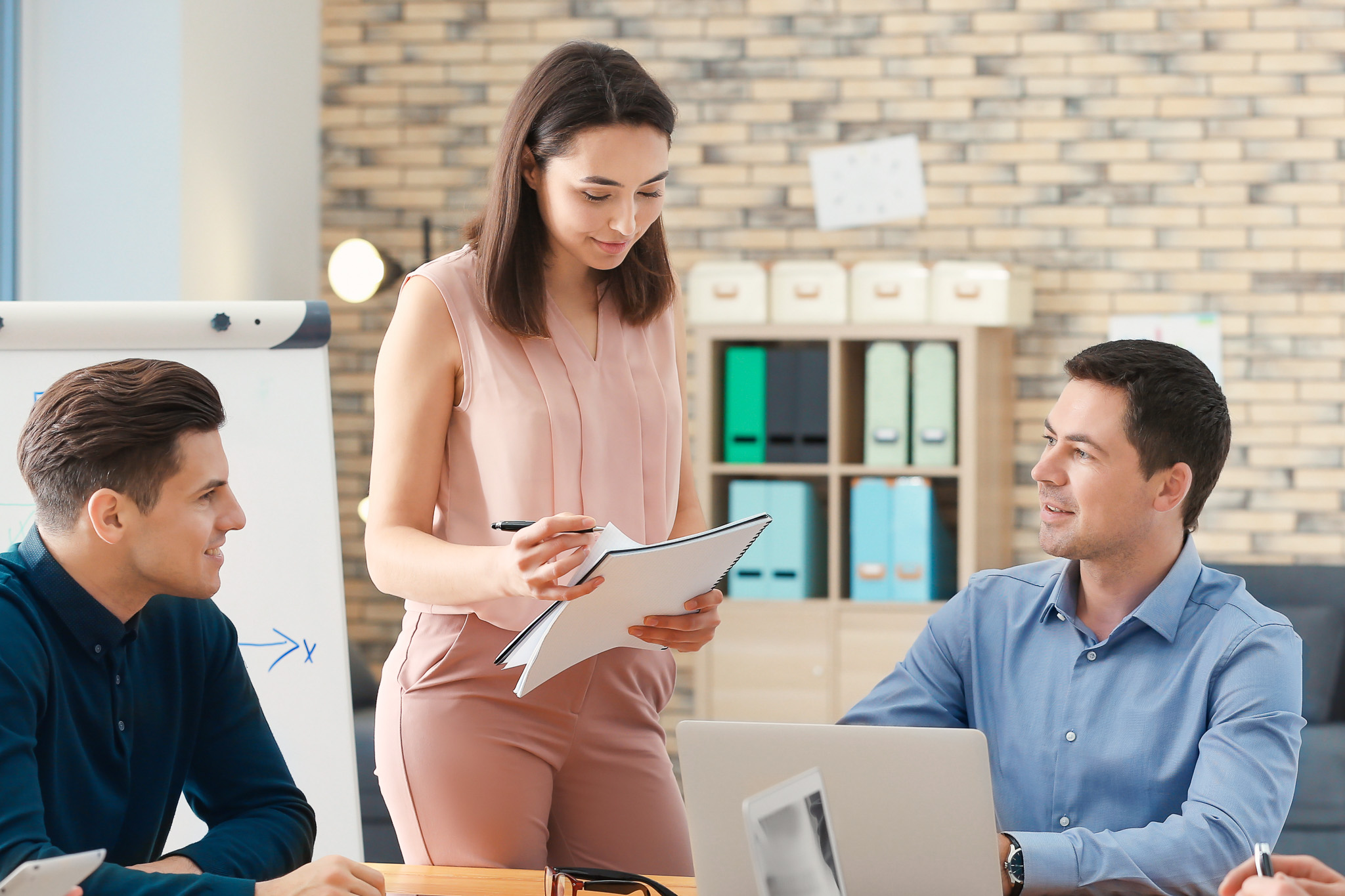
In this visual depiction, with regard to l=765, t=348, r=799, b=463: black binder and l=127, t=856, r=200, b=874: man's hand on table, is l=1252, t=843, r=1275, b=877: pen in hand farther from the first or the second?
l=765, t=348, r=799, b=463: black binder

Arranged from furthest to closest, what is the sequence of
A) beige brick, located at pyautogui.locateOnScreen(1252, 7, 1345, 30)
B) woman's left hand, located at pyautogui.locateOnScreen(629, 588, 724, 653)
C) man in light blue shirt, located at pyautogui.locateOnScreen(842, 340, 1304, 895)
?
1. beige brick, located at pyautogui.locateOnScreen(1252, 7, 1345, 30)
2. woman's left hand, located at pyautogui.locateOnScreen(629, 588, 724, 653)
3. man in light blue shirt, located at pyautogui.locateOnScreen(842, 340, 1304, 895)

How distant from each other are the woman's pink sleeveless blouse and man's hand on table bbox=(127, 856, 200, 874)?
0.38 m

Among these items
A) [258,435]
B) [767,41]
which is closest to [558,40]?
[767,41]

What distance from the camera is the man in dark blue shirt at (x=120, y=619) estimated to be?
50.9 inches

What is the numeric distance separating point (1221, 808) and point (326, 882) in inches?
37.6

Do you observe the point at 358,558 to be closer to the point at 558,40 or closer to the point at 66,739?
the point at 558,40

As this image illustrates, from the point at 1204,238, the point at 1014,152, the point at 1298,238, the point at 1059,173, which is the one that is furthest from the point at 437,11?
the point at 1298,238

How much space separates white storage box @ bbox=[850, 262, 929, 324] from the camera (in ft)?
13.4

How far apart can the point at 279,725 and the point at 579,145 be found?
111cm

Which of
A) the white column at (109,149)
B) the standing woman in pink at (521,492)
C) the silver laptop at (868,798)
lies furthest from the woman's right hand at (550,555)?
the white column at (109,149)

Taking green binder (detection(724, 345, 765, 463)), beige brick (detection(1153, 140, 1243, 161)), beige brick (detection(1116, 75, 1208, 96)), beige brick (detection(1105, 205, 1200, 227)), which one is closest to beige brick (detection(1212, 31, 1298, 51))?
beige brick (detection(1116, 75, 1208, 96))

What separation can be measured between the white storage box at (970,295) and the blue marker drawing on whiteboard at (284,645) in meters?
2.59

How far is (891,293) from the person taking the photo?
13.5 ft

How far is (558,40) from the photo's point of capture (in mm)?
4656
